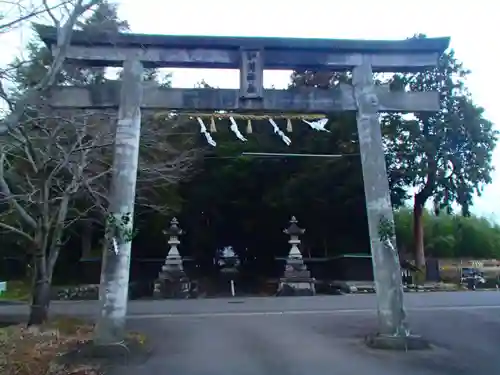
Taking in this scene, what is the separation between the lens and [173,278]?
22328 mm

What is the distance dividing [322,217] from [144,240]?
30.1 ft

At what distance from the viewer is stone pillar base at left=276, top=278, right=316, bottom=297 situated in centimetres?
2105

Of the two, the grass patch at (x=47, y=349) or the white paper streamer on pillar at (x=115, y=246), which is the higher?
the white paper streamer on pillar at (x=115, y=246)

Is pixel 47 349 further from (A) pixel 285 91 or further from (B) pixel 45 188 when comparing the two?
(A) pixel 285 91

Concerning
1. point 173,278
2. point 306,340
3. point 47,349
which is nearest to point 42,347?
point 47,349

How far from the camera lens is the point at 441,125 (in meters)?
24.6

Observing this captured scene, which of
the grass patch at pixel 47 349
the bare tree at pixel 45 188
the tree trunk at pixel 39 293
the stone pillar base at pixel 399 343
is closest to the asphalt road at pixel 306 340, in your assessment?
the stone pillar base at pixel 399 343

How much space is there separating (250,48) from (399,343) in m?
5.61

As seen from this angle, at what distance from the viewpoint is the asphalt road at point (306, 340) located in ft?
24.3

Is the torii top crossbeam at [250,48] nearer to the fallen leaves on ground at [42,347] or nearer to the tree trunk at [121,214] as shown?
the tree trunk at [121,214]

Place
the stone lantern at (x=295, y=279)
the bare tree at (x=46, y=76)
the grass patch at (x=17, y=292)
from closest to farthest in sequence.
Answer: the bare tree at (x=46, y=76) < the stone lantern at (x=295, y=279) < the grass patch at (x=17, y=292)

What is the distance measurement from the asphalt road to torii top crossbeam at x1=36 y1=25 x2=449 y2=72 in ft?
16.3

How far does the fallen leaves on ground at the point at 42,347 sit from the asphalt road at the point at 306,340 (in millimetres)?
932

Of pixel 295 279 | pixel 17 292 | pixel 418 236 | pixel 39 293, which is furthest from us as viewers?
pixel 418 236
